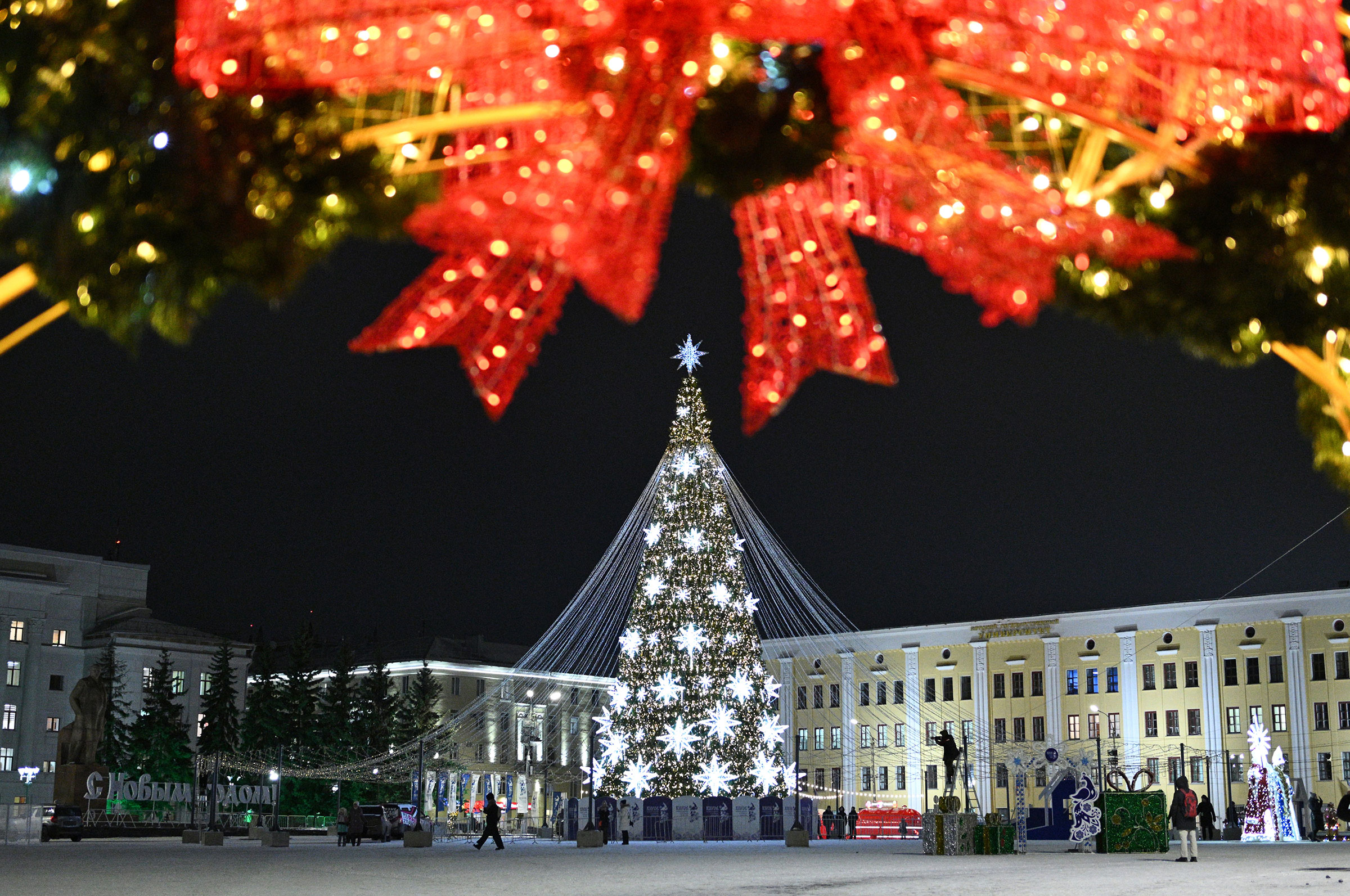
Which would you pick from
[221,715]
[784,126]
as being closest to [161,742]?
[221,715]

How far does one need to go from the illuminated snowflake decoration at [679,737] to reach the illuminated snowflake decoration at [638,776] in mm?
648

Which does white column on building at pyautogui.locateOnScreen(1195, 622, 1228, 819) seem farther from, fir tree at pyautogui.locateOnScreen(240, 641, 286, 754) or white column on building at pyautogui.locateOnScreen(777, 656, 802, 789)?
fir tree at pyautogui.locateOnScreen(240, 641, 286, 754)

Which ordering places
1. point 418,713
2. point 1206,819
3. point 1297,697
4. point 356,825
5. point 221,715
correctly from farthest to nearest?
point 418,713, point 221,715, point 1297,697, point 1206,819, point 356,825

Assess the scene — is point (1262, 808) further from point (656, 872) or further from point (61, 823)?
point (61, 823)

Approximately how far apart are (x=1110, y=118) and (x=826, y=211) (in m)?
1.35

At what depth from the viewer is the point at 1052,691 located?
2484 inches

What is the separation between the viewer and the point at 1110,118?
5.23 meters

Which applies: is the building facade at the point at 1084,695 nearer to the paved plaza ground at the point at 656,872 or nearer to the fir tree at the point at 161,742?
the fir tree at the point at 161,742

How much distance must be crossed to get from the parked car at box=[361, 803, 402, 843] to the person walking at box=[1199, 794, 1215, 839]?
22.1 m

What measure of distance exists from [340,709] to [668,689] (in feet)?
126

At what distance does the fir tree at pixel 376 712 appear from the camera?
2625 inches

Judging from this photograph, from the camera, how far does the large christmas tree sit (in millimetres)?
32469

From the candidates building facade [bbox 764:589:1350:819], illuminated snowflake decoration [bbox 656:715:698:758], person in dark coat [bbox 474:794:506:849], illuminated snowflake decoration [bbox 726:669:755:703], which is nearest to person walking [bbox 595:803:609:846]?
illuminated snowflake decoration [bbox 656:715:698:758]

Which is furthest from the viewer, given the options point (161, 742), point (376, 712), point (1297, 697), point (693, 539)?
point (376, 712)
